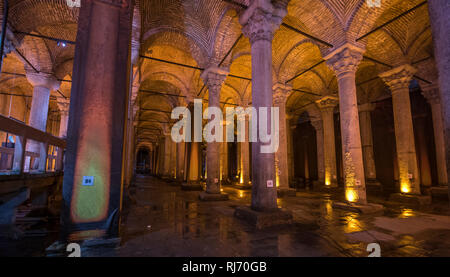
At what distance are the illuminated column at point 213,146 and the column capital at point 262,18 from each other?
3.91m

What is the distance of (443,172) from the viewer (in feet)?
32.1

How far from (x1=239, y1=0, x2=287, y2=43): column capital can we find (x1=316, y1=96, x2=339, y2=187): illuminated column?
9369 millimetres

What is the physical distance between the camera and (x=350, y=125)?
7246mm

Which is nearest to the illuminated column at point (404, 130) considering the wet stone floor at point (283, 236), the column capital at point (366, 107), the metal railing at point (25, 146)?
the wet stone floor at point (283, 236)

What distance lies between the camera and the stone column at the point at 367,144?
13.3m

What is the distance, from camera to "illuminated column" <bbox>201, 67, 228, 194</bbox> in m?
9.24

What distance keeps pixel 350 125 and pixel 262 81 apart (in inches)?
155

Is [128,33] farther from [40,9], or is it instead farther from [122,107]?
[40,9]

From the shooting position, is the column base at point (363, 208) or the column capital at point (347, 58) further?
the column capital at point (347, 58)

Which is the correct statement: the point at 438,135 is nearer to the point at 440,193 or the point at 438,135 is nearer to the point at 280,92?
the point at 440,193

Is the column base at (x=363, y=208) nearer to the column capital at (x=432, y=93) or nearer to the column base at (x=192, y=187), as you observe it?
the column base at (x=192, y=187)

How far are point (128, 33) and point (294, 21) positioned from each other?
810 cm

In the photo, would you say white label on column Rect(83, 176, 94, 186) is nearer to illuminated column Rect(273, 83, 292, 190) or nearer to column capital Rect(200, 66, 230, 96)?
column capital Rect(200, 66, 230, 96)

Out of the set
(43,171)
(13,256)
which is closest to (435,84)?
(13,256)
